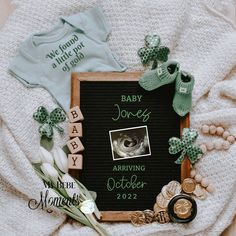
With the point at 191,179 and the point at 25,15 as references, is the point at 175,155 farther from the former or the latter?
the point at 25,15

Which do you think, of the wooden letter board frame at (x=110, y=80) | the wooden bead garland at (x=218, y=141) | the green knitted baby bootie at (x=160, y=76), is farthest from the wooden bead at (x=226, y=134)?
the green knitted baby bootie at (x=160, y=76)

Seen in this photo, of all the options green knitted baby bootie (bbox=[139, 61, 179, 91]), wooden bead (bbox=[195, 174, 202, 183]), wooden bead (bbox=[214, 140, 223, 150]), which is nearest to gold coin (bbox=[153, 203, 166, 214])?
wooden bead (bbox=[195, 174, 202, 183])

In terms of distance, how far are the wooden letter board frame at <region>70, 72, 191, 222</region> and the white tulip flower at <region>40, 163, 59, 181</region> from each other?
0.16 feet

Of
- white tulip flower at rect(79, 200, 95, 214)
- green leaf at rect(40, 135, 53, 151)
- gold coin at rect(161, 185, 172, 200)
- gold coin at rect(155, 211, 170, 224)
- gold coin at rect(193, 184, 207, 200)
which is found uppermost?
green leaf at rect(40, 135, 53, 151)

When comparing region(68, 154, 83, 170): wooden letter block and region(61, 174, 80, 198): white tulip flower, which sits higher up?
region(68, 154, 83, 170): wooden letter block

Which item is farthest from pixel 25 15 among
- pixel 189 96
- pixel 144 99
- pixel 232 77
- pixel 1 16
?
pixel 232 77

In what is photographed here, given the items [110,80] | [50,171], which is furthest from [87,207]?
[110,80]

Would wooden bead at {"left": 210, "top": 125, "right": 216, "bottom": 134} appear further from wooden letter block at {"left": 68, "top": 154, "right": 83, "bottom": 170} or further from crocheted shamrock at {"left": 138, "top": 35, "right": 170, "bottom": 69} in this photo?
wooden letter block at {"left": 68, "top": 154, "right": 83, "bottom": 170}

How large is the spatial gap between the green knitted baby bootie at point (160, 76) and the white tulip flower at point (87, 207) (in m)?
0.37

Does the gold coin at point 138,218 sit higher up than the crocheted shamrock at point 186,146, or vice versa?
the crocheted shamrock at point 186,146

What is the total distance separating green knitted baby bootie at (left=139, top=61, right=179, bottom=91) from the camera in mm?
1408

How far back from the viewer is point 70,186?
55.1 inches

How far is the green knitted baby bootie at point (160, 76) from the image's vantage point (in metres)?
1.41

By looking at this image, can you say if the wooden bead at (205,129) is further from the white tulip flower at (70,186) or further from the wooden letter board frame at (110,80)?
the white tulip flower at (70,186)
